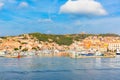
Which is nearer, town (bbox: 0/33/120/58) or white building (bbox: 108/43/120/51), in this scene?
white building (bbox: 108/43/120/51)

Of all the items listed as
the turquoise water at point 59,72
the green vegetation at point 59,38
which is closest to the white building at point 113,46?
the green vegetation at point 59,38

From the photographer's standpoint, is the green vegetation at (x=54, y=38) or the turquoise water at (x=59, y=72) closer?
the turquoise water at (x=59, y=72)

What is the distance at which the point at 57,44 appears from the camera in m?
164

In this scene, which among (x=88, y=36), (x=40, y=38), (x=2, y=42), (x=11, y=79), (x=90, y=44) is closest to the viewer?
(x=11, y=79)

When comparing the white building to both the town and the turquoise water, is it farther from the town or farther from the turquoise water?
the turquoise water

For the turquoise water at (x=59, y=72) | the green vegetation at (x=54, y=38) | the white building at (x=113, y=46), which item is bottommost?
the turquoise water at (x=59, y=72)

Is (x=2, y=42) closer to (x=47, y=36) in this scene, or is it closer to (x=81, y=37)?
(x=47, y=36)

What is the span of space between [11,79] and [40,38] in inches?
5439

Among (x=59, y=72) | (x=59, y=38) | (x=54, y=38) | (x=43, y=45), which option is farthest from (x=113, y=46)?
(x=59, y=72)

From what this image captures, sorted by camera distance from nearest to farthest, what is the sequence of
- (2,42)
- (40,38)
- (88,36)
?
(2,42)
(40,38)
(88,36)

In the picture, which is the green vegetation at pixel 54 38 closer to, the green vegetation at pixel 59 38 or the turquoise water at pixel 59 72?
the green vegetation at pixel 59 38

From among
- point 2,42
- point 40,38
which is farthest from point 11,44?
point 40,38

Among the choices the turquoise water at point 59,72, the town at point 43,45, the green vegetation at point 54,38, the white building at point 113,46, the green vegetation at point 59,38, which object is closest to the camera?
the turquoise water at point 59,72

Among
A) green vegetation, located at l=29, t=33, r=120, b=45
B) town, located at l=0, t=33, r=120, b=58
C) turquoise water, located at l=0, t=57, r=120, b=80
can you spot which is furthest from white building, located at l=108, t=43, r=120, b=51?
turquoise water, located at l=0, t=57, r=120, b=80
